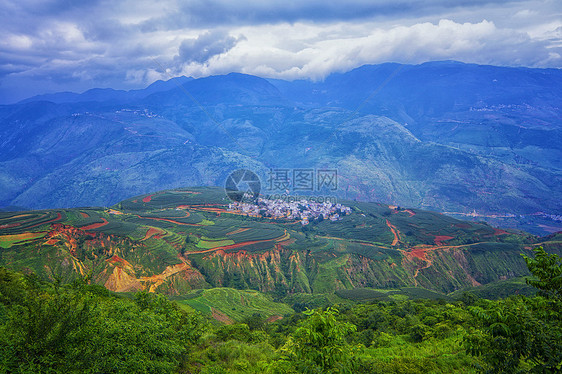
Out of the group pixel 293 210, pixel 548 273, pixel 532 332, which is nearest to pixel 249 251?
pixel 293 210

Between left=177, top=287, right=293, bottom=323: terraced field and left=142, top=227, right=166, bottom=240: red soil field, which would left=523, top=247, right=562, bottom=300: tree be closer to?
left=177, top=287, right=293, bottom=323: terraced field

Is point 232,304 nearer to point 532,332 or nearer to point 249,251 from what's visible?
point 249,251

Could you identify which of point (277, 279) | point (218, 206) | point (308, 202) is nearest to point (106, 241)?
point (277, 279)

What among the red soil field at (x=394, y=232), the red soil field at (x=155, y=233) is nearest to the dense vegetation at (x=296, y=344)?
the red soil field at (x=155, y=233)

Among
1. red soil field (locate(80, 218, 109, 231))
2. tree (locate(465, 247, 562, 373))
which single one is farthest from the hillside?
tree (locate(465, 247, 562, 373))

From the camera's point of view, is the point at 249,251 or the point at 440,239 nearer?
the point at 249,251
